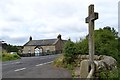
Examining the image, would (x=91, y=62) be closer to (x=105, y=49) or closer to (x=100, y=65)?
(x=100, y=65)

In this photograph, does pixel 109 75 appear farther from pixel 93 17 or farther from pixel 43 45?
pixel 43 45

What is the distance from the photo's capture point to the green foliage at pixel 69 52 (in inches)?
797

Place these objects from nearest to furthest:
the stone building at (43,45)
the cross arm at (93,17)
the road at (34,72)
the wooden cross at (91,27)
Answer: the wooden cross at (91,27) < the cross arm at (93,17) < the road at (34,72) < the stone building at (43,45)

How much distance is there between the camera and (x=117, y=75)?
9688mm

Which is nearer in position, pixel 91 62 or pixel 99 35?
pixel 91 62

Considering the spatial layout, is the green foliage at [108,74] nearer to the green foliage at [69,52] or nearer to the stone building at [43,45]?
the green foliage at [69,52]

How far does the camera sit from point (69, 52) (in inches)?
802

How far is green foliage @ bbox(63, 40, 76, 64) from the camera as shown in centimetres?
2025

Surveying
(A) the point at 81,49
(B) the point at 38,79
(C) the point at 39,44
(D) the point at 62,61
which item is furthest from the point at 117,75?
(C) the point at 39,44

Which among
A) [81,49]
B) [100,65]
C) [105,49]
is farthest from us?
[81,49]

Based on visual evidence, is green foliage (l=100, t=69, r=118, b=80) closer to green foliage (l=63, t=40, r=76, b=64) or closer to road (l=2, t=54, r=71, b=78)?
road (l=2, t=54, r=71, b=78)

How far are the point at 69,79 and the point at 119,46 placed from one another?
653cm

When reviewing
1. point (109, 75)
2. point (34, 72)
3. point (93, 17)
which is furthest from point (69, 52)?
point (109, 75)

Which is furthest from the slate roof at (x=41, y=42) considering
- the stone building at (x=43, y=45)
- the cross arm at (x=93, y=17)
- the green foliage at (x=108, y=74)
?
the green foliage at (x=108, y=74)
